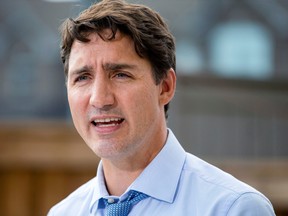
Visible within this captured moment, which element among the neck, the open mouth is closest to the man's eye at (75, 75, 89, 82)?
the open mouth

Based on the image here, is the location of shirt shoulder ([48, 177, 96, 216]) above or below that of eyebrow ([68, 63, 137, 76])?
below

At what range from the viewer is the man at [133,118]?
1822mm

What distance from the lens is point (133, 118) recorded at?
1.84 meters

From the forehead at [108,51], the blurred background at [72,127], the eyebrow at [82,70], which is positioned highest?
the forehead at [108,51]

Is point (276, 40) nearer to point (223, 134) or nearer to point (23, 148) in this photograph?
point (223, 134)

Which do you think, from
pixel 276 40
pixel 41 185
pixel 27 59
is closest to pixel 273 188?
pixel 41 185

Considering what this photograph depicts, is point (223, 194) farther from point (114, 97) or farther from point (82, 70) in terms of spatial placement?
point (82, 70)

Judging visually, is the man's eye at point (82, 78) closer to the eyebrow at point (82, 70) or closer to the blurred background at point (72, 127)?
the eyebrow at point (82, 70)

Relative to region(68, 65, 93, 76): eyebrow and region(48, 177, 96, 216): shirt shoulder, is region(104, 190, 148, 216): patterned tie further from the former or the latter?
region(68, 65, 93, 76): eyebrow

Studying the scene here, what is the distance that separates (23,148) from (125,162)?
1.85m

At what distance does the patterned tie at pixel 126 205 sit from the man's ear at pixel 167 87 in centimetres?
26

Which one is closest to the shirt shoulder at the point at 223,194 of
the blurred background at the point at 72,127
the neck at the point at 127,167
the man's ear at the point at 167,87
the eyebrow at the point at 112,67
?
the neck at the point at 127,167

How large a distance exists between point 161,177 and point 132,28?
402 millimetres

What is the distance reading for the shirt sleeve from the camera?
1.72m
